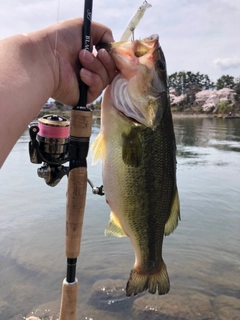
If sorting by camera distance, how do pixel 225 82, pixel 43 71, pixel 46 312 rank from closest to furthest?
pixel 43 71, pixel 46 312, pixel 225 82

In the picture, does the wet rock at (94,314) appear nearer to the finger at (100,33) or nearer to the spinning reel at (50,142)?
the spinning reel at (50,142)

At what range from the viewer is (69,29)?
173cm

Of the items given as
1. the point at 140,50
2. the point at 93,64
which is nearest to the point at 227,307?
the point at 140,50

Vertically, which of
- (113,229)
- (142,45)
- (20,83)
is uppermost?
(142,45)

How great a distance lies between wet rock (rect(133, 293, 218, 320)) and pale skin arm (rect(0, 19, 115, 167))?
2.67 m

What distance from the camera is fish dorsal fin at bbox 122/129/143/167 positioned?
1782mm

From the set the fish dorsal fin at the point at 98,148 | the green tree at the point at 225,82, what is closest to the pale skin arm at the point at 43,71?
the fish dorsal fin at the point at 98,148

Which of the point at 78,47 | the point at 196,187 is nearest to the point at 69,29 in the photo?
the point at 78,47

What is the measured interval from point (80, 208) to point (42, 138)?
44 cm

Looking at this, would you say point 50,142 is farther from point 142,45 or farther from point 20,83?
point 142,45

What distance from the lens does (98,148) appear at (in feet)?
6.16

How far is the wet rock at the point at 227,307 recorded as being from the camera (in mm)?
3689

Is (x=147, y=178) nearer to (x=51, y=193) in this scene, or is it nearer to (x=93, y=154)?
(x=93, y=154)

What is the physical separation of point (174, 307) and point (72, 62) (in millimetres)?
3021
